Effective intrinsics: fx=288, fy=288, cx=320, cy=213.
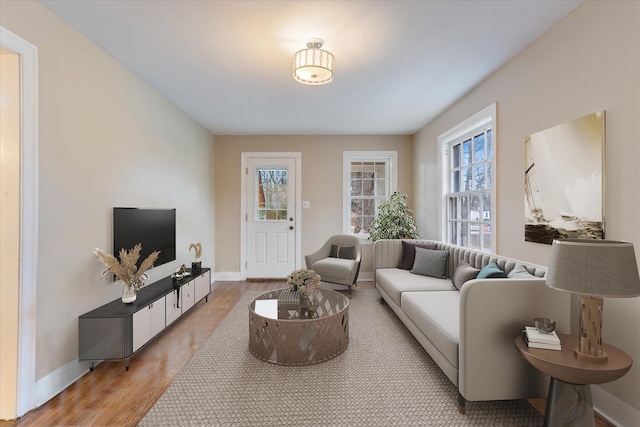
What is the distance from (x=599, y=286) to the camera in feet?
4.21

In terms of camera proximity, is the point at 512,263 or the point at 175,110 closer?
the point at 512,263

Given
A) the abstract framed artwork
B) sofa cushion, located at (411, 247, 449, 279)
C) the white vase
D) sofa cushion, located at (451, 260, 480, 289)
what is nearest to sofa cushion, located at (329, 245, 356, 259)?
sofa cushion, located at (411, 247, 449, 279)

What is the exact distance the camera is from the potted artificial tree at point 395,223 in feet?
14.5

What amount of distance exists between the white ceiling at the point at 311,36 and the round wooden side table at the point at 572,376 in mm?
2103

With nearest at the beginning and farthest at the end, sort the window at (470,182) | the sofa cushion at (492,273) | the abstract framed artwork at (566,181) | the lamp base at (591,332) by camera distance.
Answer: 1. the lamp base at (591,332)
2. the abstract framed artwork at (566,181)
3. the sofa cushion at (492,273)
4. the window at (470,182)

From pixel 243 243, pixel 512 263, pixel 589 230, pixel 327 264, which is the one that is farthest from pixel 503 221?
pixel 243 243

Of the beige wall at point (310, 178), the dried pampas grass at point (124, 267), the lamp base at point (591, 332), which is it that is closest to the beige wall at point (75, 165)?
the dried pampas grass at point (124, 267)

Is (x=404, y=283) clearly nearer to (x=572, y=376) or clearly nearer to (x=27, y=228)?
(x=572, y=376)

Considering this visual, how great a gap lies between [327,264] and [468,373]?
2608mm

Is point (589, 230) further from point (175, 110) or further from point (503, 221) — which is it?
point (175, 110)

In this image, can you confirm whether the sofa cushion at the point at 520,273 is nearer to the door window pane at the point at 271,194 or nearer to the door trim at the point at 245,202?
the door trim at the point at 245,202

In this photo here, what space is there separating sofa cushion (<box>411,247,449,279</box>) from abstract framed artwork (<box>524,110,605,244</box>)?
968 millimetres

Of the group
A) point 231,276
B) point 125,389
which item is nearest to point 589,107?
point 125,389

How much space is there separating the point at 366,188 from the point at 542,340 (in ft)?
12.9
